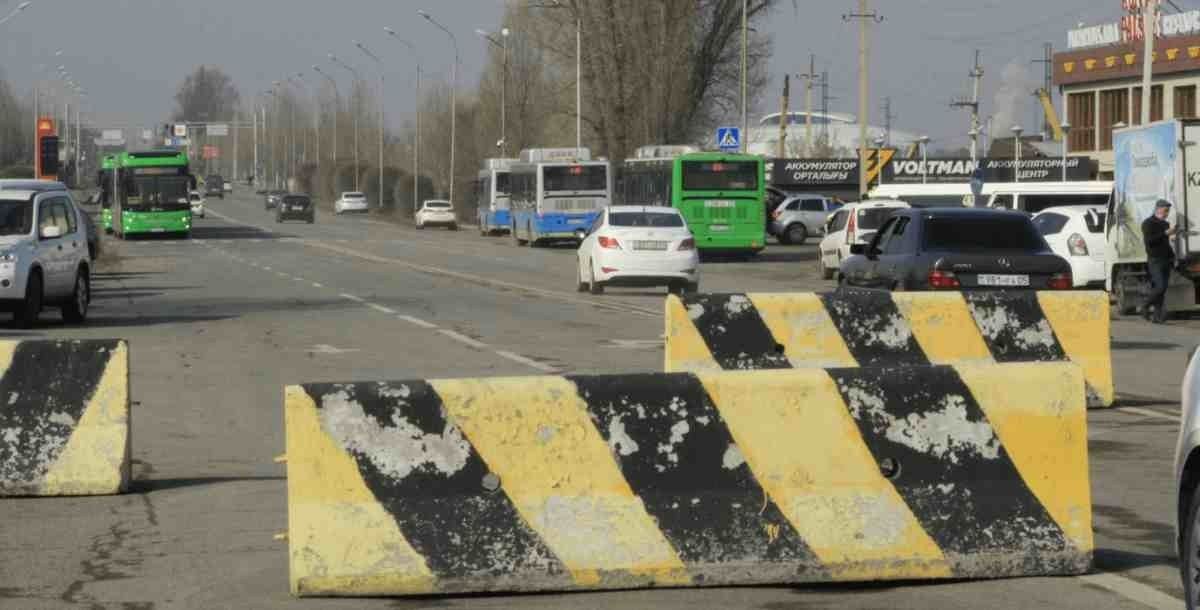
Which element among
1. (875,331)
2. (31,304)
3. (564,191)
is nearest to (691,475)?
(875,331)

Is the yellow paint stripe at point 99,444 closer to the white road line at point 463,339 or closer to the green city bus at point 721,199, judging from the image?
the white road line at point 463,339

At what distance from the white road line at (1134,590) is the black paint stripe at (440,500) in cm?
209

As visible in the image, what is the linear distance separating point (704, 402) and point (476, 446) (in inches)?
35.1

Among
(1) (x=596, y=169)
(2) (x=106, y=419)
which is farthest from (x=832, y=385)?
(1) (x=596, y=169)

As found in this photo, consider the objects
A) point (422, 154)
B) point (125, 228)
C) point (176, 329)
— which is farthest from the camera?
point (422, 154)

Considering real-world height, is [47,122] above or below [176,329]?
above

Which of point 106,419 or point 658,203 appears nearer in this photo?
point 106,419

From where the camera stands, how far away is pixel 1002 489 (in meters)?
8.23

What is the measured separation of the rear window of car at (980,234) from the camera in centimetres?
1962

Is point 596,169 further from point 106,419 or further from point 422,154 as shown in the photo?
point 422,154

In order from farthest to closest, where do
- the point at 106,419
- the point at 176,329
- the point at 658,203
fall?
the point at 658,203 → the point at 176,329 → the point at 106,419

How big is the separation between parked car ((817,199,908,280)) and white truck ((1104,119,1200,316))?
8.19 metres

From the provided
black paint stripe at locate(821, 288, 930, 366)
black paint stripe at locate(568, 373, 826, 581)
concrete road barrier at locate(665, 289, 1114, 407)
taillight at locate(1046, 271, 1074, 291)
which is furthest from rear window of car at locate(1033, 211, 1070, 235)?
black paint stripe at locate(568, 373, 826, 581)

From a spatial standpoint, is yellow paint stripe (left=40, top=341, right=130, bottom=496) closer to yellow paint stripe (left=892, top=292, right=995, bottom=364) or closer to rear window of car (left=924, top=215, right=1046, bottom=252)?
yellow paint stripe (left=892, top=292, right=995, bottom=364)
